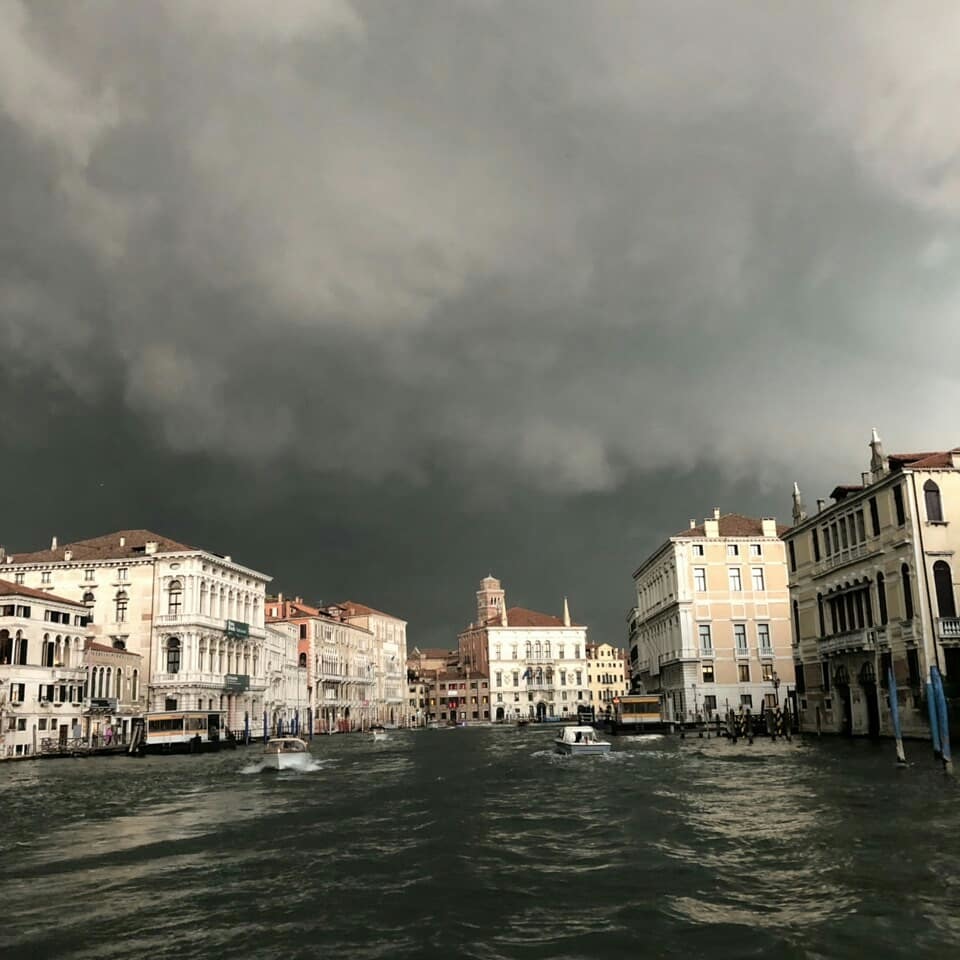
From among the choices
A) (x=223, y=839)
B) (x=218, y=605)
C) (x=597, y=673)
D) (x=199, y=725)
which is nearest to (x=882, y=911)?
(x=223, y=839)

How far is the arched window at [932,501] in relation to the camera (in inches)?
1455

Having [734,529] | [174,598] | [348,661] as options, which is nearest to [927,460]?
[734,529]

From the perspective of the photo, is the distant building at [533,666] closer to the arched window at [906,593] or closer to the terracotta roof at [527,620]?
the terracotta roof at [527,620]

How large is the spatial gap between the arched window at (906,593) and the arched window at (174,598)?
4922 centimetres

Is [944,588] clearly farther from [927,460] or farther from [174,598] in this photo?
[174,598]

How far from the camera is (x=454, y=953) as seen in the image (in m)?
10.4

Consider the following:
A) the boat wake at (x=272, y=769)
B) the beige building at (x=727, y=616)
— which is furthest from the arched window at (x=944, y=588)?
the beige building at (x=727, y=616)

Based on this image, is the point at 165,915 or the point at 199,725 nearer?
the point at 165,915

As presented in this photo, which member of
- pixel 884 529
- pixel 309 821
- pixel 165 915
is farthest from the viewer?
pixel 884 529

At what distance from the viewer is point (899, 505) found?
38.2 metres

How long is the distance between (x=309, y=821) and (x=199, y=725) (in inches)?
1551

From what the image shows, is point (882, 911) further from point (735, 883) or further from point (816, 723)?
point (816, 723)

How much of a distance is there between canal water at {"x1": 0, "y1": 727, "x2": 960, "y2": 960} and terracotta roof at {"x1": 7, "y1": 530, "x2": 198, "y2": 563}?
41.5 meters

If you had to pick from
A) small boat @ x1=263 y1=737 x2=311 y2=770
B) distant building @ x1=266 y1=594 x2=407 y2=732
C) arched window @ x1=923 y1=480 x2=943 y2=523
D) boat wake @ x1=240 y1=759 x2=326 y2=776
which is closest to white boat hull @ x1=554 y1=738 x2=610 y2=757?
boat wake @ x1=240 y1=759 x2=326 y2=776
